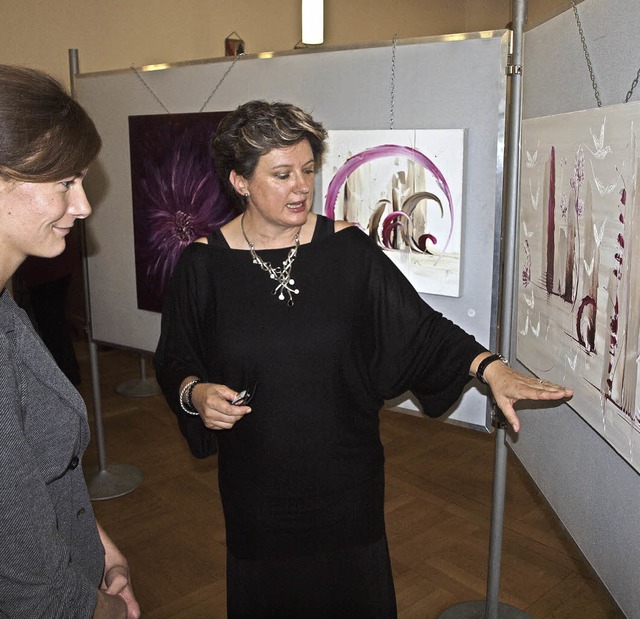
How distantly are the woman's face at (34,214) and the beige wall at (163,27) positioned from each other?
14.4ft

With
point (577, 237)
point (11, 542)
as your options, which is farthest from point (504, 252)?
point (11, 542)

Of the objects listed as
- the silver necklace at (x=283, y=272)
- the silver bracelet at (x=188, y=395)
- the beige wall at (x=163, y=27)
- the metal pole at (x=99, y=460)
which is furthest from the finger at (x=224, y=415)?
the beige wall at (x=163, y=27)

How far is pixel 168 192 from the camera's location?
286 centimetres

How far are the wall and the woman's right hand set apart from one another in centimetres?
75

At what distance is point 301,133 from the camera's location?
1.78m

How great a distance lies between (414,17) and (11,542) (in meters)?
8.12

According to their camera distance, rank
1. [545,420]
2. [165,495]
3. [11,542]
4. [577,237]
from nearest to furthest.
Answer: [11,542] → [577,237] → [545,420] → [165,495]

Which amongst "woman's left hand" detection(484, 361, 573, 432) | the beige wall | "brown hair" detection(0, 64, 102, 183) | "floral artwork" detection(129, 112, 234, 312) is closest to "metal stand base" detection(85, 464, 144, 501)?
"floral artwork" detection(129, 112, 234, 312)

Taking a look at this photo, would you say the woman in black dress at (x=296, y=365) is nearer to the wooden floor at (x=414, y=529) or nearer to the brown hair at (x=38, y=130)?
the wooden floor at (x=414, y=529)

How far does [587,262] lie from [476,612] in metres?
1.64

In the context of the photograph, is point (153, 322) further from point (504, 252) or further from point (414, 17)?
point (414, 17)

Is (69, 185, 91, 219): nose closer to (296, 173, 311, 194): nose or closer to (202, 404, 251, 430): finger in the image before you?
(202, 404, 251, 430): finger

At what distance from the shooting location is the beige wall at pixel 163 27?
17.3ft

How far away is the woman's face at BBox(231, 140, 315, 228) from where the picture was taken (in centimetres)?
176
